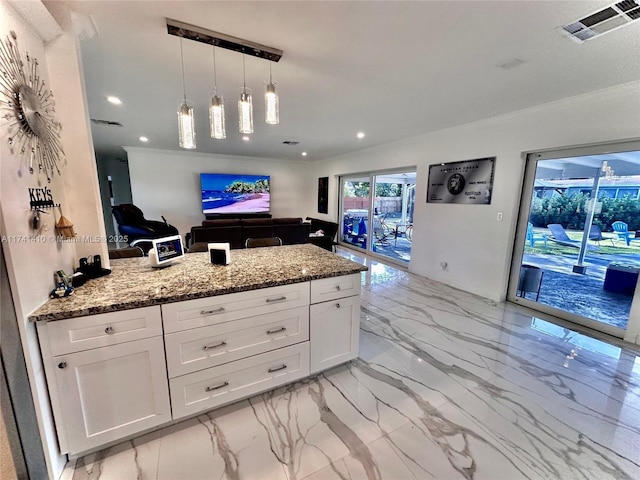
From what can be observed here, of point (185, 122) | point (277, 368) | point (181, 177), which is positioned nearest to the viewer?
point (185, 122)

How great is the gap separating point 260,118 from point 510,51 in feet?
9.30

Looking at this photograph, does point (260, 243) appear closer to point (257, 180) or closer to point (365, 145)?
point (365, 145)

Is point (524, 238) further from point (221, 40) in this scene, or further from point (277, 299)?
point (221, 40)

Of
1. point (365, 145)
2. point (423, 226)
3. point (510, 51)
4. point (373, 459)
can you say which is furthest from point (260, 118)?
point (373, 459)

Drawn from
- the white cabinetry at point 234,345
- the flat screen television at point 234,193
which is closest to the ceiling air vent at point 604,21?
the white cabinetry at point 234,345

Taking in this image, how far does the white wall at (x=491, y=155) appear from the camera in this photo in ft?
8.05

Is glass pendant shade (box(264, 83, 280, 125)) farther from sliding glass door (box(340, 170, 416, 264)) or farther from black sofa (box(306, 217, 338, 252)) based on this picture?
black sofa (box(306, 217, 338, 252))

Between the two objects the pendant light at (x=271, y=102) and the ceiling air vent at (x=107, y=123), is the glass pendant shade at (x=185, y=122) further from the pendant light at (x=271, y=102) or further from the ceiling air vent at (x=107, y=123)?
the ceiling air vent at (x=107, y=123)

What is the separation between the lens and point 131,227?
5164 mm

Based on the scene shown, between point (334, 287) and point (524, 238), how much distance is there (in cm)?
284

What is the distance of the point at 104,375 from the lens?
4.30 ft

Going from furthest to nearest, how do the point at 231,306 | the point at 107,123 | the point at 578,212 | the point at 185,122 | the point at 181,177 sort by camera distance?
the point at 181,177
the point at 107,123
the point at 578,212
the point at 185,122
the point at 231,306

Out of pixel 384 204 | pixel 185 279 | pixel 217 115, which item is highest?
pixel 217 115

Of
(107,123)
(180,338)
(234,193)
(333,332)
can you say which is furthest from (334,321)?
(234,193)
